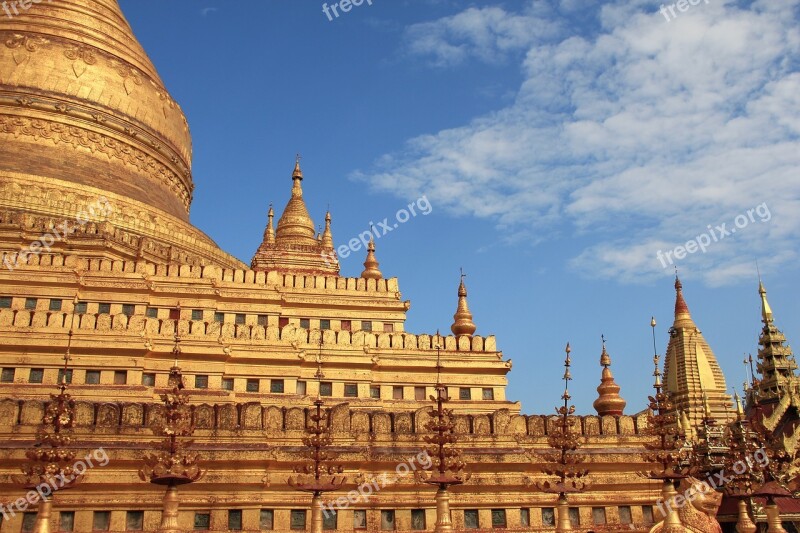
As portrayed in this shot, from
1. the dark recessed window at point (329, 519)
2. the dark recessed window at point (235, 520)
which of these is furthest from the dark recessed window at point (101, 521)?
the dark recessed window at point (329, 519)

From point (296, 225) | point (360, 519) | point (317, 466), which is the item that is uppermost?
point (296, 225)

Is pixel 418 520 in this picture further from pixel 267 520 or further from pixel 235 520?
pixel 235 520

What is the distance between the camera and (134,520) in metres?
21.6

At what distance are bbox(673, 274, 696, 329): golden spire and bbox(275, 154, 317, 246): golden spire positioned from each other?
117 feet

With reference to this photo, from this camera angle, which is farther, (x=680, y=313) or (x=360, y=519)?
(x=680, y=313)

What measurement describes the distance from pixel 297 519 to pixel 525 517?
23.3ft

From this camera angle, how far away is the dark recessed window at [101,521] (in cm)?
2139

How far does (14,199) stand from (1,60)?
470 inches

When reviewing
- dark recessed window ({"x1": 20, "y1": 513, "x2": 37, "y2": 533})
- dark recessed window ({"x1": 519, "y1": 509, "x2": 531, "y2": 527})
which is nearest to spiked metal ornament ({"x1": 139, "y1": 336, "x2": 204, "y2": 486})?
dark recessed window ({"x1": 20, "y1": 513, "x2": 37, "y2": 533})

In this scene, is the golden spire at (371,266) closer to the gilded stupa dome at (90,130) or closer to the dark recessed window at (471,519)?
the gilded stupa dome at (90,130)

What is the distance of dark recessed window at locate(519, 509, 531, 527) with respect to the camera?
23922 millimetres

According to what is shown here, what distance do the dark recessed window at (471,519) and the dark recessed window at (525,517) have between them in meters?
1.45

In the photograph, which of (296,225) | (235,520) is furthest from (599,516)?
(296,225)

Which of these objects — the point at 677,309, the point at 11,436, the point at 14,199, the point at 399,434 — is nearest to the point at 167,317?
the point at 14,199
